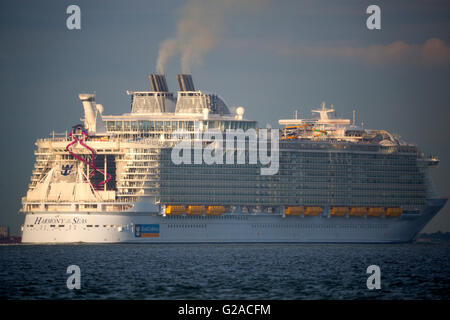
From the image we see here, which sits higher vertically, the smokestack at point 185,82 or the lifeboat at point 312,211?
the smokestack at point 185,82

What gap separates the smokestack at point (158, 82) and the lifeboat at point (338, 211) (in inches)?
1206

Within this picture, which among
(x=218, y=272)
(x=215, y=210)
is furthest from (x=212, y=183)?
(x=218, y=272)

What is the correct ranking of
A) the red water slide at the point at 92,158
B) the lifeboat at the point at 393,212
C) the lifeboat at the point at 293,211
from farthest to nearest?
the lifeboat at the point at 393,212 < the lifeboat at the point at 293,211 < the red water slide at the point at 92,158

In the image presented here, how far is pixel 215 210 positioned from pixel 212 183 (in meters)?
4.43

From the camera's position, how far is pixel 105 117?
14962 centimetres

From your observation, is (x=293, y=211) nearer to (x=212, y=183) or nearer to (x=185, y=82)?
(x=212, y=183)

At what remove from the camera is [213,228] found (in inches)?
5443

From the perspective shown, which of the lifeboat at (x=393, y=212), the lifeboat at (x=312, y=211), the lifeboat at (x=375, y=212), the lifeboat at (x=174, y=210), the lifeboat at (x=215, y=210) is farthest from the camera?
the lifeboat at (x=393, y=212)

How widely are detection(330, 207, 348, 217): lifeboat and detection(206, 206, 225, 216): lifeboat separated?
17866mm

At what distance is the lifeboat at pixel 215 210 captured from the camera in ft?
454

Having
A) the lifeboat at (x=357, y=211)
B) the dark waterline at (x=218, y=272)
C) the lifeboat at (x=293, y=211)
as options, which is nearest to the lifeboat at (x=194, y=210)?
the dark waterline at (x=218, y=272)

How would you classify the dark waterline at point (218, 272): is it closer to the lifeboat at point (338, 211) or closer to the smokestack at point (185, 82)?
the lifeboat at point (338, 211)
